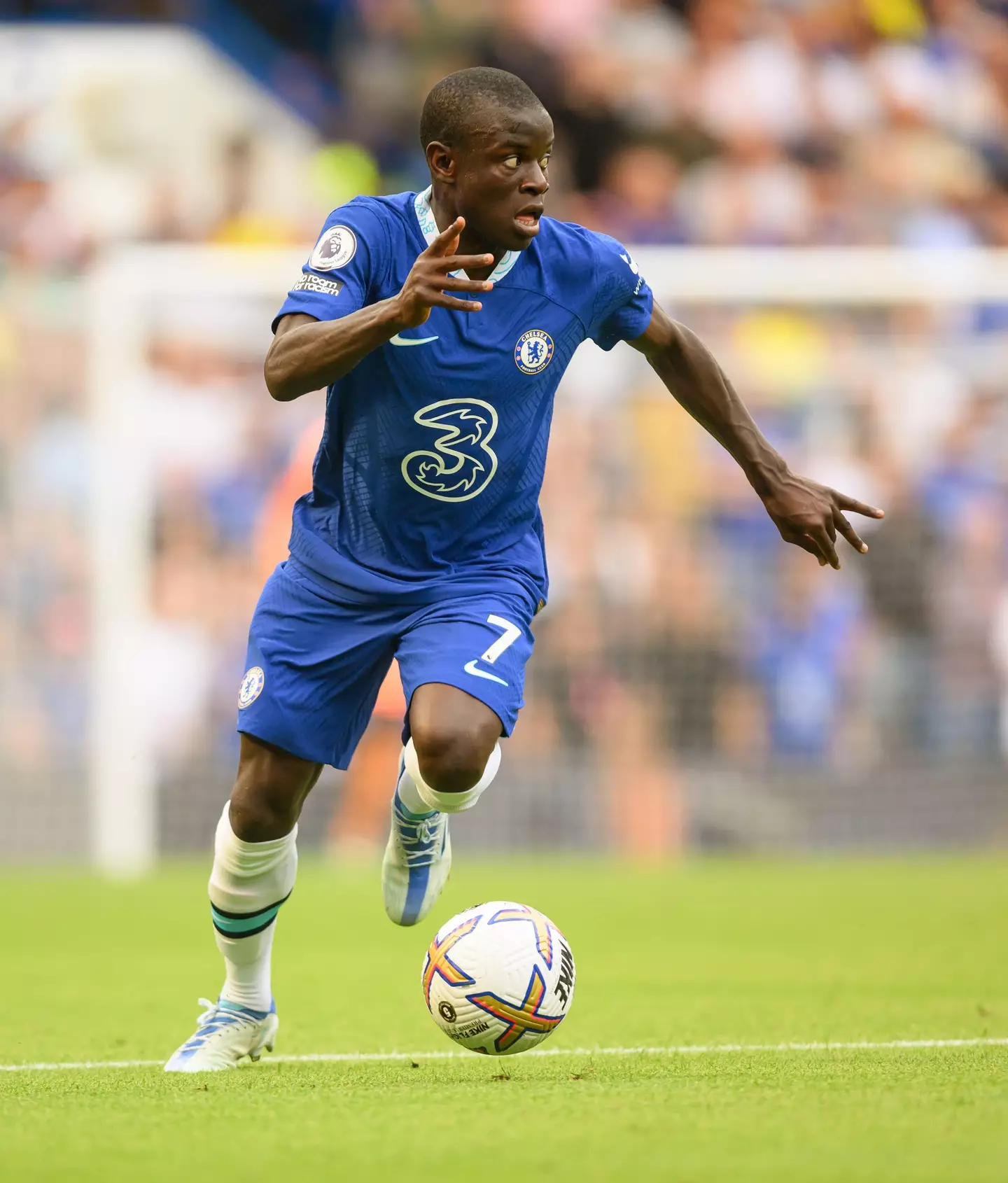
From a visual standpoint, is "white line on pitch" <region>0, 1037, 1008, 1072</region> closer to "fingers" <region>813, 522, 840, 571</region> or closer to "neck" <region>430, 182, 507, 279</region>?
"fingers" <region>813, 522, 840, 571</region>

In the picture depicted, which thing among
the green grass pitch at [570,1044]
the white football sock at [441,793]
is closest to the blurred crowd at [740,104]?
the green grass pitch at [570,1044]

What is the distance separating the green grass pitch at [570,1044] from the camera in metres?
3.34

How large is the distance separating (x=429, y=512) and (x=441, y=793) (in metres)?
0.74

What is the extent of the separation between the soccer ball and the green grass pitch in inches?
4.4

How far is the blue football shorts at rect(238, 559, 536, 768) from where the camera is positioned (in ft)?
16.0

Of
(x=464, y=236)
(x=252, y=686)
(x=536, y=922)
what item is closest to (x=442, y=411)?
(x=464, y=236)

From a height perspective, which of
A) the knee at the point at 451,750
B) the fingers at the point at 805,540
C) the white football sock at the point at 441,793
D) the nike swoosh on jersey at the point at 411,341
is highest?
the nike swoosh on jersey at the point at 411,341

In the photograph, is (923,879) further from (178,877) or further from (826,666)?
(178,877)

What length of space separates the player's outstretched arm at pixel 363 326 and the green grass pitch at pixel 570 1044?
161 centimetres

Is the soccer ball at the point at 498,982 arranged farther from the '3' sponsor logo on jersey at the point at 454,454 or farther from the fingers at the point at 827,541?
the fingers at the point at 827,541

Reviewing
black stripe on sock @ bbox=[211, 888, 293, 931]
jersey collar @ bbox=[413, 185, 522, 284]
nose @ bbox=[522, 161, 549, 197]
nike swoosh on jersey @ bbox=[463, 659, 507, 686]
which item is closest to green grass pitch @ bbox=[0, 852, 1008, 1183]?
black stripe on sock @ bbox=[211, 888, 293, 931]

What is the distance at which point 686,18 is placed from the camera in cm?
1706

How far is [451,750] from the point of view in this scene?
15.4ft

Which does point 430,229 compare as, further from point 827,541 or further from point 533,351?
point 827,541
